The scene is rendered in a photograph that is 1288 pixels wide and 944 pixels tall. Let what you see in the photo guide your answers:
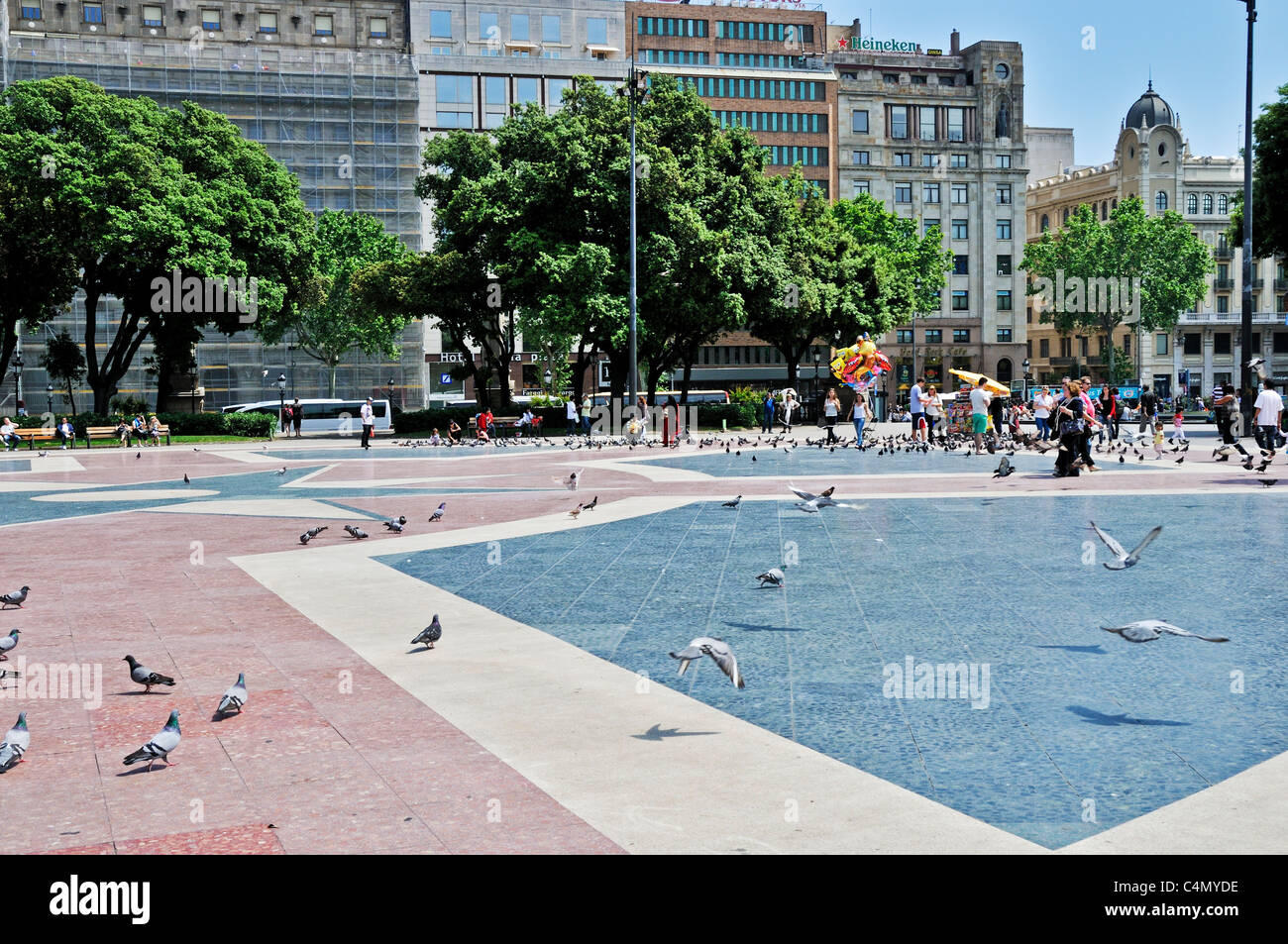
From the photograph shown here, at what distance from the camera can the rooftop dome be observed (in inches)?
3575

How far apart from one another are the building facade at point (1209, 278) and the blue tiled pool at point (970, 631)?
258 ft

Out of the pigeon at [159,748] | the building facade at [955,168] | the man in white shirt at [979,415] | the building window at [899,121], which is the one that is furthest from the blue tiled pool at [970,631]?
the building window at [899,121]

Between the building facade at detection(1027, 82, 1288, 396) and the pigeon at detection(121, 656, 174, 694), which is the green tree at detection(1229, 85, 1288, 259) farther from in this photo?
the building facade at detection(1027, 82, 1288, 396)

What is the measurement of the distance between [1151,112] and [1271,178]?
56578mm

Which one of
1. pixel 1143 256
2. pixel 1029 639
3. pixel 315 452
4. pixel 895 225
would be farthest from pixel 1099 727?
pixel 1143 256

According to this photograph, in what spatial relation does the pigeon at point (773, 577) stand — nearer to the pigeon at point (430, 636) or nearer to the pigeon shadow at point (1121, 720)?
the pigeon at point (430, 636)

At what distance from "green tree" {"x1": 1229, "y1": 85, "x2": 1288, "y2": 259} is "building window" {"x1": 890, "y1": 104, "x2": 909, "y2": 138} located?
165ft

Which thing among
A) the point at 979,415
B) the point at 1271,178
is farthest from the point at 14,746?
the point at 1271,178

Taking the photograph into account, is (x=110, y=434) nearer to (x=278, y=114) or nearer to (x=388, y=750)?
(x=278, y=114)

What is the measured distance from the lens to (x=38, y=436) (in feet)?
136

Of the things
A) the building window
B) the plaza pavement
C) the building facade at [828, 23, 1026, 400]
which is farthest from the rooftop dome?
the plaza pavement

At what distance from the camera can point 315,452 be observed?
35.9 metres

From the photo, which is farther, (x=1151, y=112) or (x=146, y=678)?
(x=1151, y=112)
